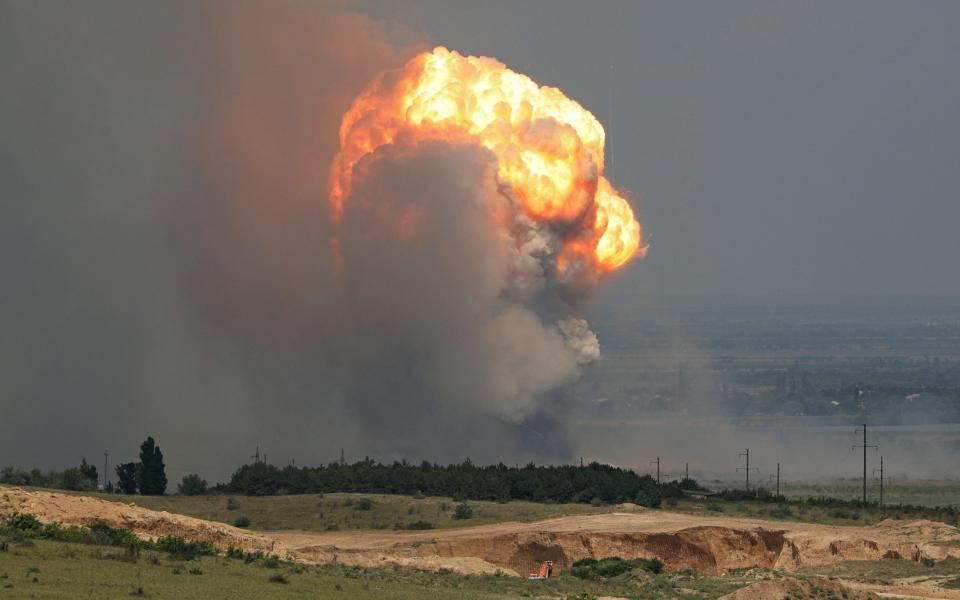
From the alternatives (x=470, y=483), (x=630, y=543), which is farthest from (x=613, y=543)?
(x=470, y=483)

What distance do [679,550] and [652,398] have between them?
114 meters

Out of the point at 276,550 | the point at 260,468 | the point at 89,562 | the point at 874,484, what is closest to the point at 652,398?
the point at 874,484

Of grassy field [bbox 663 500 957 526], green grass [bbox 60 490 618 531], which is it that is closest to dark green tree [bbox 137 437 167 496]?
green grass [bbox 60 490 618 531]

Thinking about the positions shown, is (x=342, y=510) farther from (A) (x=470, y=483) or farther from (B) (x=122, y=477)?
(B) (x=122, y=477)

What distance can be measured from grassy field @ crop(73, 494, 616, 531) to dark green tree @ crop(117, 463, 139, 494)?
12046 mm

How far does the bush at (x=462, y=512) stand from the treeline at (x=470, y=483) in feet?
14.8

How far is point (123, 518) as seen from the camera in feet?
200

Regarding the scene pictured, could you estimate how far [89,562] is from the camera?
51875 mm

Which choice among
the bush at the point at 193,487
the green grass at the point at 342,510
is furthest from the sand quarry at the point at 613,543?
the bush at the point at 193,487

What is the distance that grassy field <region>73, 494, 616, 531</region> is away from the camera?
81500mm

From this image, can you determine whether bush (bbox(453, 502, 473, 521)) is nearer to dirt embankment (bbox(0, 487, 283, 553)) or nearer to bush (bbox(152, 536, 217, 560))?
dirt embankment (bbox(0, 487, 283, 553))

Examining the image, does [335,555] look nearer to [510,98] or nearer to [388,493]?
[388,493]

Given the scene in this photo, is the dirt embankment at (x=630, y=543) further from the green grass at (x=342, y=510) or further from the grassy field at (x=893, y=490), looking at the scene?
the grassy field at (x=893, y=490)

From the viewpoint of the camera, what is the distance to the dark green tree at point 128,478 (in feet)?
328
